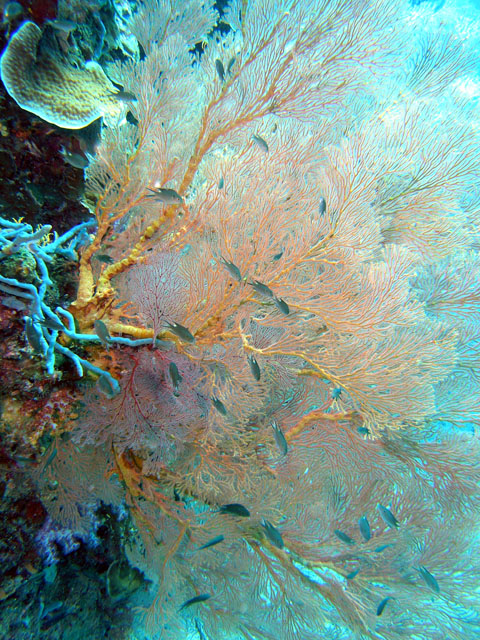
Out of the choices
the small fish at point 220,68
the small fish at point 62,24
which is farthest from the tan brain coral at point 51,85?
the small fish at point 220,68

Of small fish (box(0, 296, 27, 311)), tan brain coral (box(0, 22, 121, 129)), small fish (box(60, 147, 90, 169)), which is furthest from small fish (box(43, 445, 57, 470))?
tan brain coral (box(0, 22, 121, 129))

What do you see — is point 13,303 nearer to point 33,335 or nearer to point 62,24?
point 33,335

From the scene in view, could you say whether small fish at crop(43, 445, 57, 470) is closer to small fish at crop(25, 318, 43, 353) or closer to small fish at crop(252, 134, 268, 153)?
small fish at crop(25, 318, 43, 353)

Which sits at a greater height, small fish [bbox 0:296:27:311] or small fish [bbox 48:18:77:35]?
small fish [bbox 48:18:77:35]

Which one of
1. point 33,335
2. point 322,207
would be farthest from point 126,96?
point 33,335

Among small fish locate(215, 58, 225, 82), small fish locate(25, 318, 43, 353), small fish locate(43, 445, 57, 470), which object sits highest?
Answer: small fish locate(215, 58, 225, 82)

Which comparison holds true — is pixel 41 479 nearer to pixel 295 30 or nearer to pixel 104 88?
pixel 104 88

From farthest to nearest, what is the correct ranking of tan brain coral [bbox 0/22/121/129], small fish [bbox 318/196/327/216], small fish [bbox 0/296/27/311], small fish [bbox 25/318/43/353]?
small fish [bbox 318/196/327/216] → tan brain coral [bbox 0/22/121/129] → small fish [bbox 0/296/27/311] → small fish [bbox 25/318/43/353]

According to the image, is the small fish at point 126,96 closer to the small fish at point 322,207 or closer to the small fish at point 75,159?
the small fish at point 75,159
